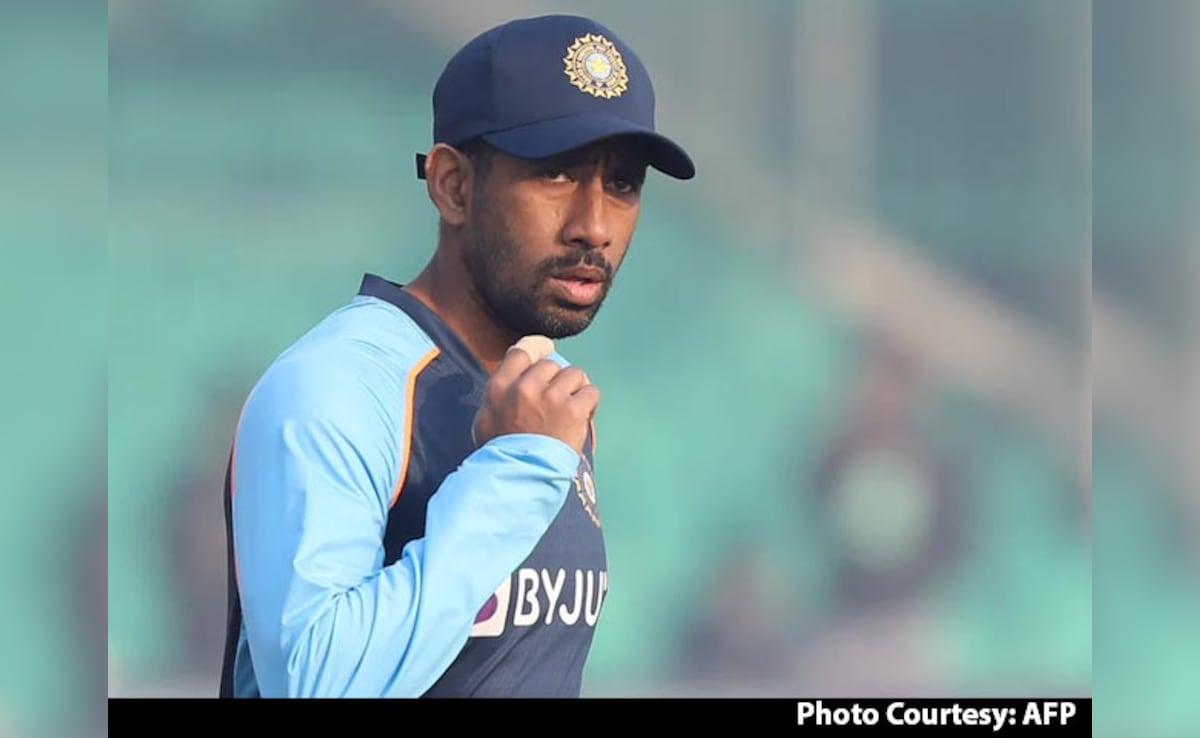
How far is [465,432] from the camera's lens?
2012 mm

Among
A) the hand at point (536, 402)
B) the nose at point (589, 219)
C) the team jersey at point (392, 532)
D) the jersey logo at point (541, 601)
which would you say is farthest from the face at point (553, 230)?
the jersey logo at point (541, 601)

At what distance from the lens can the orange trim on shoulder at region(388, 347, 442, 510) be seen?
74.7 inches

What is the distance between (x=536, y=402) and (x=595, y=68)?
0.49 metres

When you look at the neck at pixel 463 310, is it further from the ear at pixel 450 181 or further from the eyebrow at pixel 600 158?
the eyebrow at pixel 600 158

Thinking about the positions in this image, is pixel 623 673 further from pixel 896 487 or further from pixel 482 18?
pixel 482 18

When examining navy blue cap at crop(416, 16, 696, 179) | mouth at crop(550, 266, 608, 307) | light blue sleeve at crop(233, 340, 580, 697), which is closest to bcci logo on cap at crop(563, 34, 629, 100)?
navy blue cap at crop(416, 16, 696, 179)

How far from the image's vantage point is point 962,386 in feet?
10.9

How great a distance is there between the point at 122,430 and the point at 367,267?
55 centimetres

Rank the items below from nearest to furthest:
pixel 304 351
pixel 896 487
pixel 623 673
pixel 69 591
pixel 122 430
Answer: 1. pixel 304 351
2. pixel 69 591
3. pixel 122 430
4. pixel 623 673
5. pixel 896 487

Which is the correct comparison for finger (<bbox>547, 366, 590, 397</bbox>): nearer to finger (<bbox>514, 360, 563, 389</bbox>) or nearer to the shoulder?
finger (<bbox>514, 360, 563, 389</bbox>)

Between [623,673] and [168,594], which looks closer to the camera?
[168,594]

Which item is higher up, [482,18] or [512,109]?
[482,18]

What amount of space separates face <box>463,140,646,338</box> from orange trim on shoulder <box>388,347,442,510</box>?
132 millimetres

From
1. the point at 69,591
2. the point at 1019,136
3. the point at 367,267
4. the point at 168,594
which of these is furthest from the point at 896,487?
the point at 69,591
